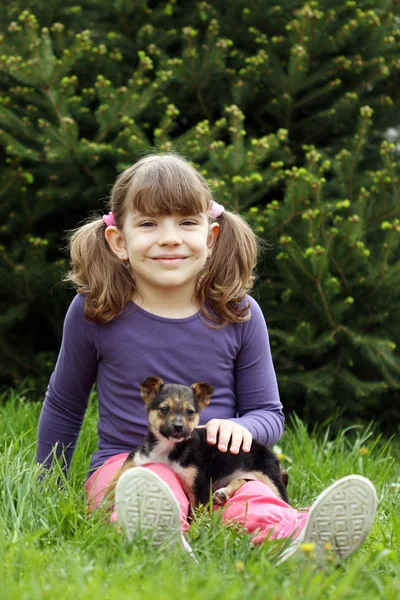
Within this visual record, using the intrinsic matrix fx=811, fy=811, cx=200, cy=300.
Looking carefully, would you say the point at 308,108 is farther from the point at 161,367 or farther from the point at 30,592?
the point at 30,592

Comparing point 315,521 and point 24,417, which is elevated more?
point 315,521

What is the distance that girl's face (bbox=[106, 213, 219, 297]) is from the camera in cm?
311

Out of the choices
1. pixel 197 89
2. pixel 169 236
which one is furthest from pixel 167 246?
pixel 197 89

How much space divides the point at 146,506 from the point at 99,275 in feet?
3.91

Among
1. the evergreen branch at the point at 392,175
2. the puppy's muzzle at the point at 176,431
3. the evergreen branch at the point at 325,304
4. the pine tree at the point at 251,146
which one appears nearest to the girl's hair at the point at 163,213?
the puppy's muzzle at the point at 176,431

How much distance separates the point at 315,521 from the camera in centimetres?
244

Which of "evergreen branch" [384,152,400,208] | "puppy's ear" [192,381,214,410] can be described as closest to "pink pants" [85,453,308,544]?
"puppy's ear" [192,381,214,410]

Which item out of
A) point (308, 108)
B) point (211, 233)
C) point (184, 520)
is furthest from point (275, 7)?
point (184, 520)

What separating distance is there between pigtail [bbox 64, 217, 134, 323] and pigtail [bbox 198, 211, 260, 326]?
0.33 meters

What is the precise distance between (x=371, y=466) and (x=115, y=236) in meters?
1.77

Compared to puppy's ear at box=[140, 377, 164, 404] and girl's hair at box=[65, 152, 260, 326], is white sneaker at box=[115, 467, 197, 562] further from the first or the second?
A: girl's hair at box=[65, 152, 260, 326]

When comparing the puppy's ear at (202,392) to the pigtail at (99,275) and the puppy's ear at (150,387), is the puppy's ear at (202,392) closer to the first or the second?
the puppy's ear at (150,387)

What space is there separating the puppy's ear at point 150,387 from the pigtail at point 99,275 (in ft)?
1.66

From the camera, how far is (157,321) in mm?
3256
